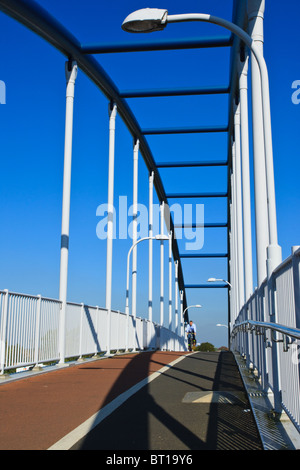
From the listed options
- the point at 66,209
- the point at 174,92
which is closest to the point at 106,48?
the point at 174,92

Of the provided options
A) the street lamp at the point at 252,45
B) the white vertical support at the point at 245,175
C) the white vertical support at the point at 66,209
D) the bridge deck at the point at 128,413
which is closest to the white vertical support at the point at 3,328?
the bridge deck at the point at 128,413

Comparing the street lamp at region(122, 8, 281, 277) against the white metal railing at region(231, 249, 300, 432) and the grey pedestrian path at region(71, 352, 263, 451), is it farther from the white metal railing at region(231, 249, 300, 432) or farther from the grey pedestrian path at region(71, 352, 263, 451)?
the grey pedestrian path at region(71, 352, 263, 451)

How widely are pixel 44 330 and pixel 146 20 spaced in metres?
5.54

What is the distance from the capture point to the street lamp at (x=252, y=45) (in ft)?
20.1

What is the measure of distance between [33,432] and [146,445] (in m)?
1.09

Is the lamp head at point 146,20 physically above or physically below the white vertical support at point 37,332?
above

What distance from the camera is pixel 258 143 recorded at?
29.7 ft

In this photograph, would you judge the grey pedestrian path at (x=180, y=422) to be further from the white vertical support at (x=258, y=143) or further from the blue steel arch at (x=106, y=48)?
the blue steel arch at (x=106, y=48)

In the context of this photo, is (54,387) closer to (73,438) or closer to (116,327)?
(73,438)

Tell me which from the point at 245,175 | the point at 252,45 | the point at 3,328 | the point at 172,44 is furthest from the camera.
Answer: the point at 172,44

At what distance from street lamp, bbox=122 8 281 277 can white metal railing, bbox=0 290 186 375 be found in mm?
4080

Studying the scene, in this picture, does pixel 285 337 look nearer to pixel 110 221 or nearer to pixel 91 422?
pixel 91 422

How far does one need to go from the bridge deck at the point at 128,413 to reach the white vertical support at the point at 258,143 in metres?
2.23

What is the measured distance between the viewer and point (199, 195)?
37156 mm
